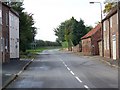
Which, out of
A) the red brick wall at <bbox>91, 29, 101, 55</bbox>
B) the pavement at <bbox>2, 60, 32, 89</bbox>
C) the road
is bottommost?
the road

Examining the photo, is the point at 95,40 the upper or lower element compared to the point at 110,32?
lower

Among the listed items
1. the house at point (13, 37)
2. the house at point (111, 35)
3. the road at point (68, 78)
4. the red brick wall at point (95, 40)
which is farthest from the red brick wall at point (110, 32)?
the road at point (68, 78)

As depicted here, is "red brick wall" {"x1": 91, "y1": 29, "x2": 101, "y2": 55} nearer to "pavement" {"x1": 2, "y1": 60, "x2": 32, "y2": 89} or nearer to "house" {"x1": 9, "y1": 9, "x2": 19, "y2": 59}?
"house" {"x1": 9, "y1": 9, "x2": 19, "y2": 59}

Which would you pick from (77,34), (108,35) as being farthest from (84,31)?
(108,35)

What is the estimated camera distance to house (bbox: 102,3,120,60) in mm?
45366

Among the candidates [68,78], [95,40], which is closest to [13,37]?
[95,40]

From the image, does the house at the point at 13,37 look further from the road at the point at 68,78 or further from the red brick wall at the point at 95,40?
the red brick wall at the point at 95,40

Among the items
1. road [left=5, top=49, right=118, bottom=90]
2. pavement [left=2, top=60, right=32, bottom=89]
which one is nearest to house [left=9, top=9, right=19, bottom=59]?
pavement [left=2, top=60, right=32, bottom=89]

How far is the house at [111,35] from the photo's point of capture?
45366 mm

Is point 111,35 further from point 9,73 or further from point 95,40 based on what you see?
point 9,73

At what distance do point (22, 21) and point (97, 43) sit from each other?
15714mm

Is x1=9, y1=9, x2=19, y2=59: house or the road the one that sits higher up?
x1=9, y1=9, x2=19, y2=59: house

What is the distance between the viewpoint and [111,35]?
1978 inches

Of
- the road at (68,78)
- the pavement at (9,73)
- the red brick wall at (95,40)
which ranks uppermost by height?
the red brick wall at (95,40)
